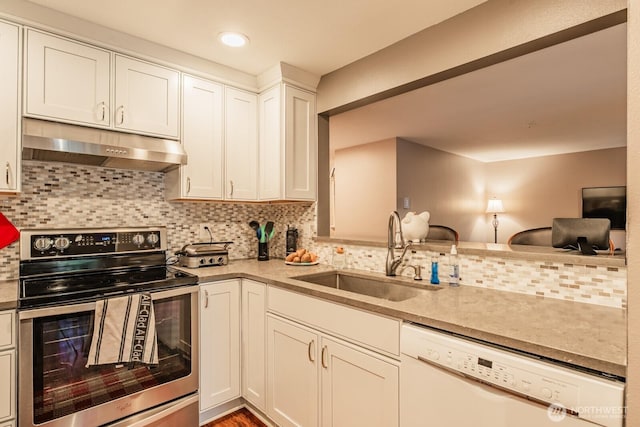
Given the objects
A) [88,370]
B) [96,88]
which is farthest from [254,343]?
[96,88]

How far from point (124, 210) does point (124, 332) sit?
90cm

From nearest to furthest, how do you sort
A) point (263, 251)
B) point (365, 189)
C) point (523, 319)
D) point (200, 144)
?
point (523, 319), point (200, 144), point (263, 251), point (365, 189)

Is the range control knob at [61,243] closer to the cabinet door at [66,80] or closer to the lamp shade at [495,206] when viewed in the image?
the cabinet door at [66,80]

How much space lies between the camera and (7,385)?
1.40m

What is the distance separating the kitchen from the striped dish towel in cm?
73

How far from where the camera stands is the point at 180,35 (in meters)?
2.01

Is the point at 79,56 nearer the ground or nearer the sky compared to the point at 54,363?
nearer the sky

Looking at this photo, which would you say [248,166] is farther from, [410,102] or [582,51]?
[582,51]

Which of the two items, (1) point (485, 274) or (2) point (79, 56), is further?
(2) point (79, 56)

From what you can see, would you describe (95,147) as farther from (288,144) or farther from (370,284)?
(370,284)

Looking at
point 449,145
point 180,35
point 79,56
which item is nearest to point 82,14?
point 79,56

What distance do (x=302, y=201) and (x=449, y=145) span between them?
→ 335 centimetres

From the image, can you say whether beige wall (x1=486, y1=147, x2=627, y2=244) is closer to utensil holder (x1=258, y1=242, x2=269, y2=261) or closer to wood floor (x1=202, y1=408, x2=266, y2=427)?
utensil holder (x1=258, y1=242, x2=269, y2=261)

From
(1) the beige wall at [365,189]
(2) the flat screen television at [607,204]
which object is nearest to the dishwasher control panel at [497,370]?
(1) the beige wall at [365,189]
